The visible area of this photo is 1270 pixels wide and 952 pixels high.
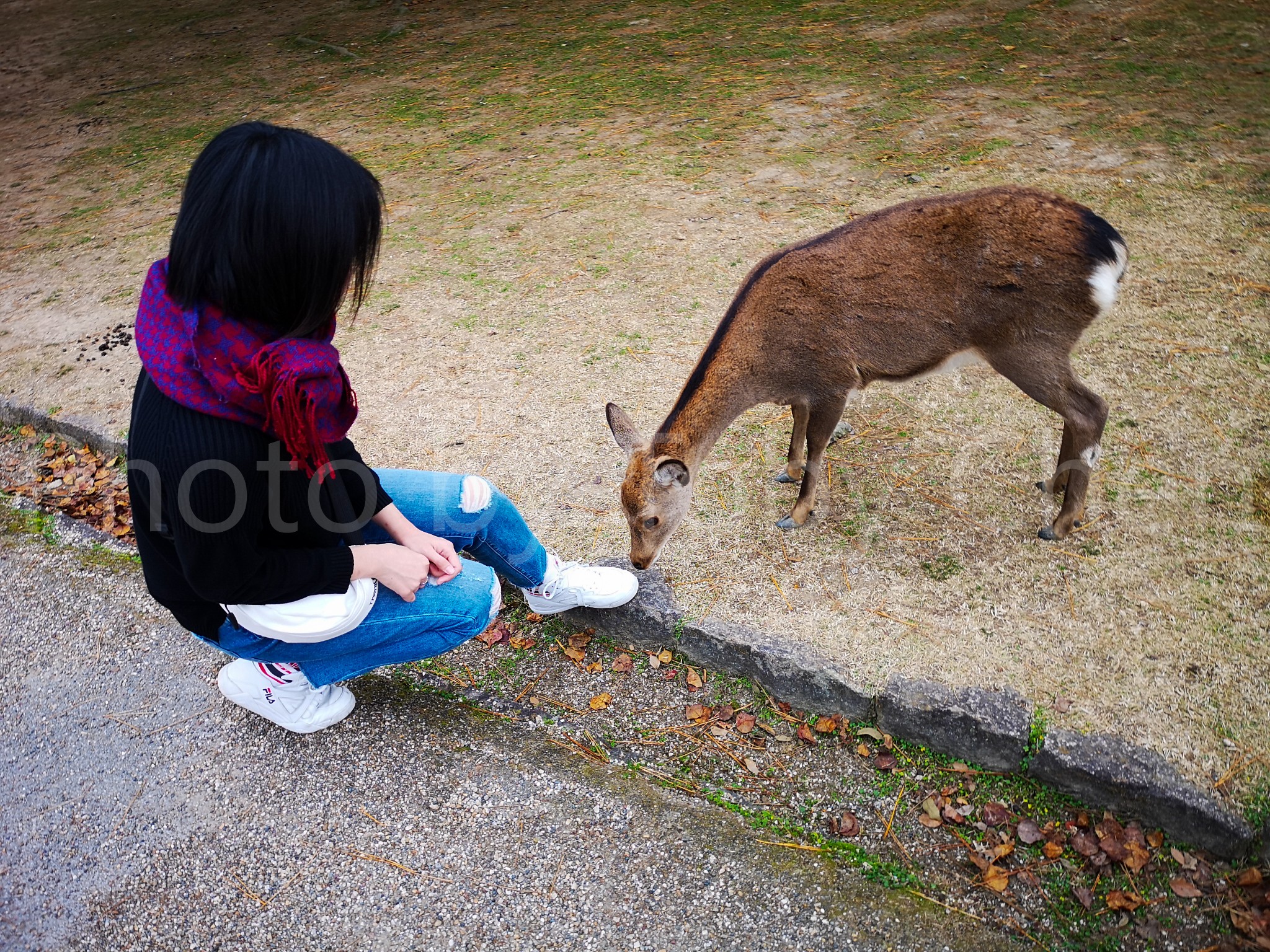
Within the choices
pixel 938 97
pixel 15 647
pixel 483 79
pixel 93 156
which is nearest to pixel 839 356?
pixel 15 647

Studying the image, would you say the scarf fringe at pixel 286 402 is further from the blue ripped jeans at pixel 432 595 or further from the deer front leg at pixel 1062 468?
the deer front leg at pixel 1062 468

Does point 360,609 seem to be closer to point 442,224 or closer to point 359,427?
point 359,427

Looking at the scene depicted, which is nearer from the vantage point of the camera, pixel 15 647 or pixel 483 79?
pixel 15 647

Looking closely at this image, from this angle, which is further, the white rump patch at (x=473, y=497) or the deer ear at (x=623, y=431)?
the deer ear at (x=623, y=431)

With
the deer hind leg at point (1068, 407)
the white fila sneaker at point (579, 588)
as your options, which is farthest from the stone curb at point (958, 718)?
the deer hind leg at point (1068, 407)

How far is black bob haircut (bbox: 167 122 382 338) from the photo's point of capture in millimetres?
2029

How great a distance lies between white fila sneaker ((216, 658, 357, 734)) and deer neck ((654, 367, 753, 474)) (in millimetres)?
1538

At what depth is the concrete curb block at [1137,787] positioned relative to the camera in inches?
101

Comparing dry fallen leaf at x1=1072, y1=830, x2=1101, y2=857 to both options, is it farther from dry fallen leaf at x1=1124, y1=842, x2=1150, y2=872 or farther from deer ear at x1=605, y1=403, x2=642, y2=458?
deer ear at x1=605, y1=403, x2=642, y2=458

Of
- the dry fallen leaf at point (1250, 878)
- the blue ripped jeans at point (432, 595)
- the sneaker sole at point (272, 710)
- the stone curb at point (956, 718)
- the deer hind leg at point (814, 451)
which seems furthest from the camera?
the deer hind leg at point (814, 451)

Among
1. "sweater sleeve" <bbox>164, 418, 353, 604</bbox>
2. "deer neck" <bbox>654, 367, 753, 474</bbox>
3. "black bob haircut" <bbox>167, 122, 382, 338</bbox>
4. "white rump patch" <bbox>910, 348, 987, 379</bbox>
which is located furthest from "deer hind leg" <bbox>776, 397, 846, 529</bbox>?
"black bob haircut" <bbox>167, 122, 382, 338</bbox>

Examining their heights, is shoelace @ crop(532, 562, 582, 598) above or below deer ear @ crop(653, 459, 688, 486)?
below

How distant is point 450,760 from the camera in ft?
10.3

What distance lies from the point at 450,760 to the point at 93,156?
8126mm
